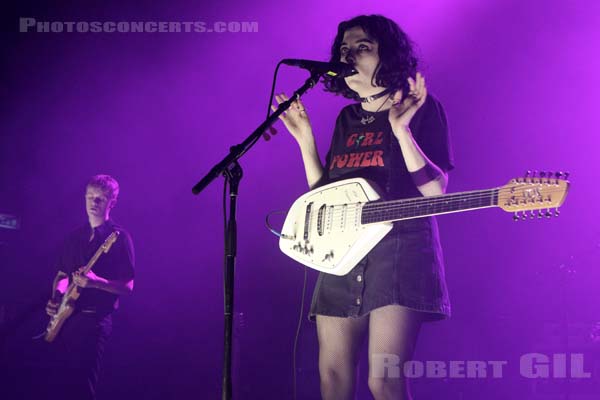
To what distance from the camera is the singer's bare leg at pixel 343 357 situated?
8.24ft

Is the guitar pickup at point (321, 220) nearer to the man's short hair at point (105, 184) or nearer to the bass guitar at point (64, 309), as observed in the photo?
the bass guitar at point (64, 309)

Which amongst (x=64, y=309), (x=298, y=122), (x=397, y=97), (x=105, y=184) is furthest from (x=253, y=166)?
(x=397, y=97)

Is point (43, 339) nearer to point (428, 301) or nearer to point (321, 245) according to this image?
point (321, 245)

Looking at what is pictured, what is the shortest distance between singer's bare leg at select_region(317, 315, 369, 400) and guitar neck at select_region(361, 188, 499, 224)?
0.39 metres

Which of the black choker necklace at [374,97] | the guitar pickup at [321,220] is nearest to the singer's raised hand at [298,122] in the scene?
the black choker necklace at [374,97]

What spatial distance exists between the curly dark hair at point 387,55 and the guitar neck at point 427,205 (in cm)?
57

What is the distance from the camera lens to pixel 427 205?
2408 millimetres

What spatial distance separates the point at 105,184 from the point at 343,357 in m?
2.58

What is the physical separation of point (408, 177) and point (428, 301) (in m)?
0.50

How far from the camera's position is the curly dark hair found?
2756 mm

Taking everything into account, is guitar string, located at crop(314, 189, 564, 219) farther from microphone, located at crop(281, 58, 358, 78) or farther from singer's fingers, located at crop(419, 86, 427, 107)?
microphone, located at crop(281, 58, 358, 78)

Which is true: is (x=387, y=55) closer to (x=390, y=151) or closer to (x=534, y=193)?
(x=390, y=151)

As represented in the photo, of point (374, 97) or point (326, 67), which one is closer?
point (326, 67)

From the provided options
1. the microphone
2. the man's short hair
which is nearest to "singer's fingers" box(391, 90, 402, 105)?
the microphone
